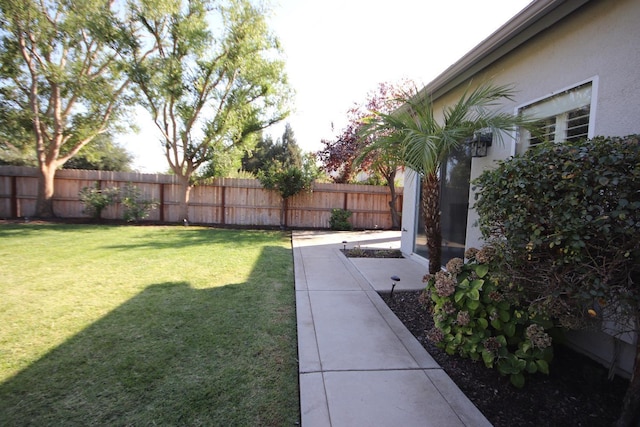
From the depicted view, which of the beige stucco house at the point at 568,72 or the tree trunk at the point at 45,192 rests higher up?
the beige stucco house at the point at 568,72

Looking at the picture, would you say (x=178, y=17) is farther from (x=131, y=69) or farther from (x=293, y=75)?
(x=293, y=75)

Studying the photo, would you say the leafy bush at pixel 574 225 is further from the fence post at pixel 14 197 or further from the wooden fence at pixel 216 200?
the fence post at pixel 14 197

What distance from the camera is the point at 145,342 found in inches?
106

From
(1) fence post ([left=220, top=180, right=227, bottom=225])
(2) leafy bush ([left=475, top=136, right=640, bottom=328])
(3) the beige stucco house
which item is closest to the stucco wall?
(3) the beige stucco house

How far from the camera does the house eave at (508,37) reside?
283cm

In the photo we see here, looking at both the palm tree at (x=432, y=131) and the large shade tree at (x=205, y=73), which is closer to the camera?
the palm tree at (x=432, y=131)

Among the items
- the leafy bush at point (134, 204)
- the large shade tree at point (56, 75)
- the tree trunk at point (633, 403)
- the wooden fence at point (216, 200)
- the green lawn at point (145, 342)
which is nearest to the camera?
the tree trunk at point (633, 403)

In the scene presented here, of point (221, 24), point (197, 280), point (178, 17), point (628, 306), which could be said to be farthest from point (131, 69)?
point (628, 306)

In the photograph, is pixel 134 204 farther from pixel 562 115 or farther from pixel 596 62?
pixel 596 62

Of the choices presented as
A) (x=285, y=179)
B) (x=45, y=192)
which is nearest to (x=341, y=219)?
(x=285, y=179)

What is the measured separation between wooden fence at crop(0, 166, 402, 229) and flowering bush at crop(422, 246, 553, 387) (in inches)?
356

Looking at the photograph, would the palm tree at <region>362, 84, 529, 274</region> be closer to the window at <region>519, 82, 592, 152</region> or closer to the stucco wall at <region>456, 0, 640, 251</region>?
the window at <region>519, 82, 592, 152</region>

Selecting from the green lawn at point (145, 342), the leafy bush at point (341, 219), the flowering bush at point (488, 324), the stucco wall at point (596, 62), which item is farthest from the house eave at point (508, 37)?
the leafy bush at point (341, 219)

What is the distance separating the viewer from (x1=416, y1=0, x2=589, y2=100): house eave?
9.29ft
